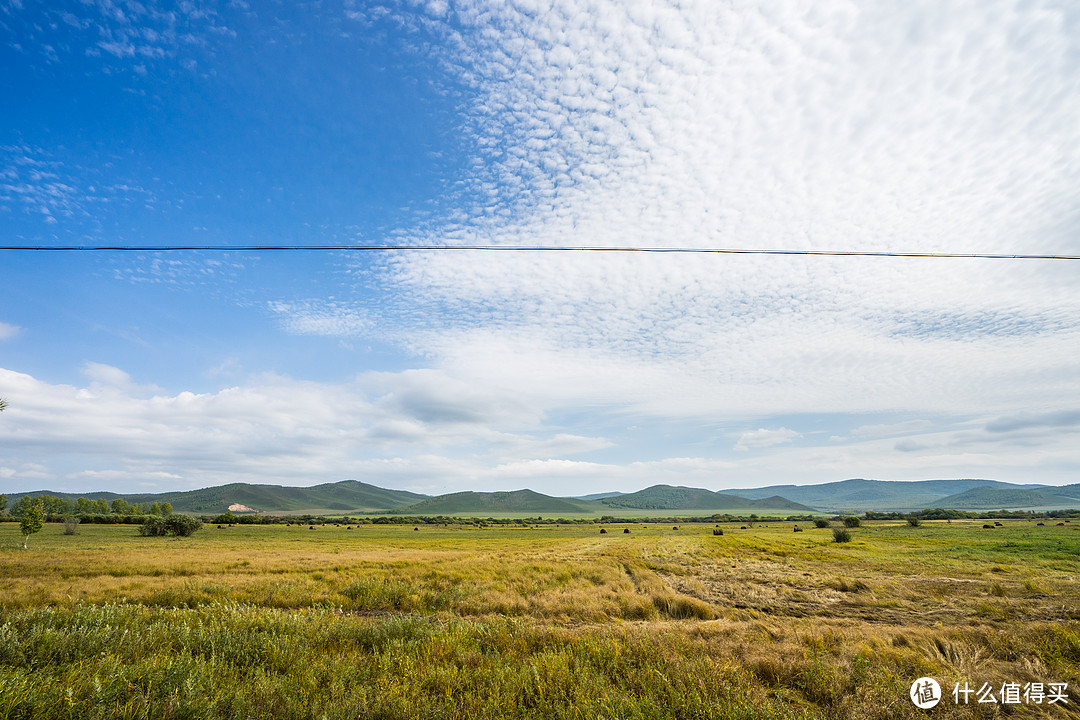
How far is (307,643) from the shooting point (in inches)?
347

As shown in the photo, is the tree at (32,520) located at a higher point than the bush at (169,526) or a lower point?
higher

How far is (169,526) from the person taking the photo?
3068 inches

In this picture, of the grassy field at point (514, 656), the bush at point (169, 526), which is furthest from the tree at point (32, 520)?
the grassy field at point (514, 656)

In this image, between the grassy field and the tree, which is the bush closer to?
the tree

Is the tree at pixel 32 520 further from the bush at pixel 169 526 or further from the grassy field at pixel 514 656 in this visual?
the grassy field at pixel 514 656

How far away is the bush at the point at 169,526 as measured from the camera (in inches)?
3003

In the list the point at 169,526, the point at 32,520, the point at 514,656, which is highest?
the point at 514,656

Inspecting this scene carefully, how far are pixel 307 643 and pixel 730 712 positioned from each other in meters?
7.45

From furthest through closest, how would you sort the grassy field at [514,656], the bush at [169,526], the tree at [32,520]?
the bush at [169,526] → the tree at [32,520] → the grassy field at [514,656]

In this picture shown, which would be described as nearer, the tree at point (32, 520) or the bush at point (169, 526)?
the tree at point (32, 520)

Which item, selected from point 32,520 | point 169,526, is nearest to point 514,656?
point 32,520

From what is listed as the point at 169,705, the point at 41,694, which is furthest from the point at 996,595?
the point at 41,694

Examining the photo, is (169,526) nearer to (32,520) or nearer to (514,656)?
(32,520)

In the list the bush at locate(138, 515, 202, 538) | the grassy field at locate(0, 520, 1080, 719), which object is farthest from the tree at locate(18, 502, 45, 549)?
the grassy field at locate(0, 520, 1080, 719)
